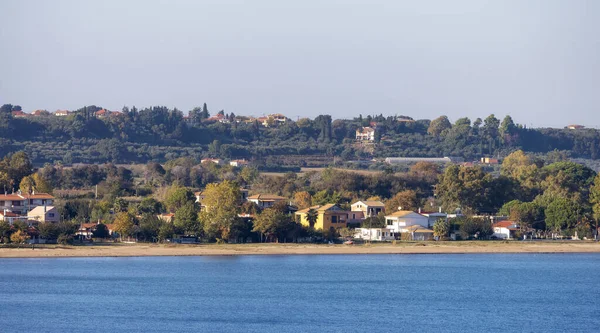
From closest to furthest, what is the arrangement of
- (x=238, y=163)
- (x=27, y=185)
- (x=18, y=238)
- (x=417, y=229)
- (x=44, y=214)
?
(x=18, y=238) < (x=44, y=214) < (x=417, y=229) < (x=27, y=185) < (x=238, y=163)

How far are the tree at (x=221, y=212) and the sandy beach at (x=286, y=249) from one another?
1.36 m

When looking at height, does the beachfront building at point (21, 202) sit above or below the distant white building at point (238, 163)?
below

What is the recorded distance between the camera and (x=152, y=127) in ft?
578

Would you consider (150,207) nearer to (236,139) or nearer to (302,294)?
(302,294)

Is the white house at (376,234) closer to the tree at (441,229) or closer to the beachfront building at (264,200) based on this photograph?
the tree at (441,229)

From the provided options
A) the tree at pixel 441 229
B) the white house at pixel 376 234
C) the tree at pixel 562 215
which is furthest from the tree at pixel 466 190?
the white house at pixel 376 234

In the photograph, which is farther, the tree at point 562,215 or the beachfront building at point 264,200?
the beachfront building at point 264,200

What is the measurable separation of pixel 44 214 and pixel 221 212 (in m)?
12.7

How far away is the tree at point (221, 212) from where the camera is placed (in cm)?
7175

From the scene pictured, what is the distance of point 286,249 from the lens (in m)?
70.9

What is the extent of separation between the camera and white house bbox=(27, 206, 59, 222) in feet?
246

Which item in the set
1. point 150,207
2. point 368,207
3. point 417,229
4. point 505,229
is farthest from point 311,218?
point 505,229

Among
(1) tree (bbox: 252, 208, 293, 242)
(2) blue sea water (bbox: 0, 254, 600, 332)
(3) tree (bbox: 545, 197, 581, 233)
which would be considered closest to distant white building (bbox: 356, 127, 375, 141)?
(3) tree (bbox: 545, 197, 581, 233)

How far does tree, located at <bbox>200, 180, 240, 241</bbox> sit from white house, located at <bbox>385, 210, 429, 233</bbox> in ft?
40.8
